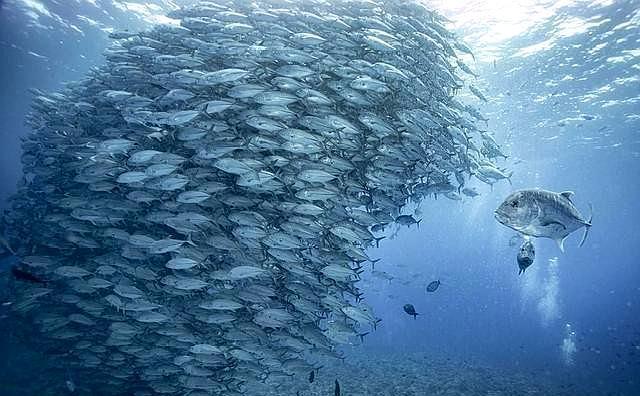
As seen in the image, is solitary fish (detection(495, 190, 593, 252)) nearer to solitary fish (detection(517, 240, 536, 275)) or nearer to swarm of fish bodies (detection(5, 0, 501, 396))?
solitary fish (detection(517, 240, 536, 275))

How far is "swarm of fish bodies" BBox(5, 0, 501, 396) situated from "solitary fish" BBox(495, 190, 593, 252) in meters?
2.95

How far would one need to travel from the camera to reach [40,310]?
1052 cm

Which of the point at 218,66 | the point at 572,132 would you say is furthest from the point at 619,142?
the point at 218,66

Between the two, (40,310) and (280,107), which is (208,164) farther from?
(40,310)

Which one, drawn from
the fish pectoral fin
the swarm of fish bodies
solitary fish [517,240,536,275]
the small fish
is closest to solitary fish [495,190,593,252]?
the fish pectoral fin

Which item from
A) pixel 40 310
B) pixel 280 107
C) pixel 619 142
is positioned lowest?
pixel 40 310

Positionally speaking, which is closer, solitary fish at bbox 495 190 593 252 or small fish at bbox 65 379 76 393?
solitary fish at bbox 495 190 593 252

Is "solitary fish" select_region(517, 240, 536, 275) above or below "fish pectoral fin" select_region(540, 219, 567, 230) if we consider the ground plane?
below

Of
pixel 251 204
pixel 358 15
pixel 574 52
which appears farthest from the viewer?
pixel 574 52

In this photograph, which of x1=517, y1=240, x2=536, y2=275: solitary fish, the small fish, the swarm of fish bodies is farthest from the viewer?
the small fish

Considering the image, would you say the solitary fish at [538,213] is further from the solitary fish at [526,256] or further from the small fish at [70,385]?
the small fish at [70,385]

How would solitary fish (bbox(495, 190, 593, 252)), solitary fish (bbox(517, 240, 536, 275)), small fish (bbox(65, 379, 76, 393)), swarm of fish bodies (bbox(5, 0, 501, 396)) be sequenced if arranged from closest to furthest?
solitary fish (bbox(495, 190, 593, 252))
solitary fish (bbox(517, 240, 536, 275))
swarm of fish bodies (bbox(5, 0, 501, 396))
small fish (bbox(65, 379, 76, 393))

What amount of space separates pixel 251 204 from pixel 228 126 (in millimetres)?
1558

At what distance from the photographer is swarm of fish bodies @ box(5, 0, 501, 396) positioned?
265 inches
